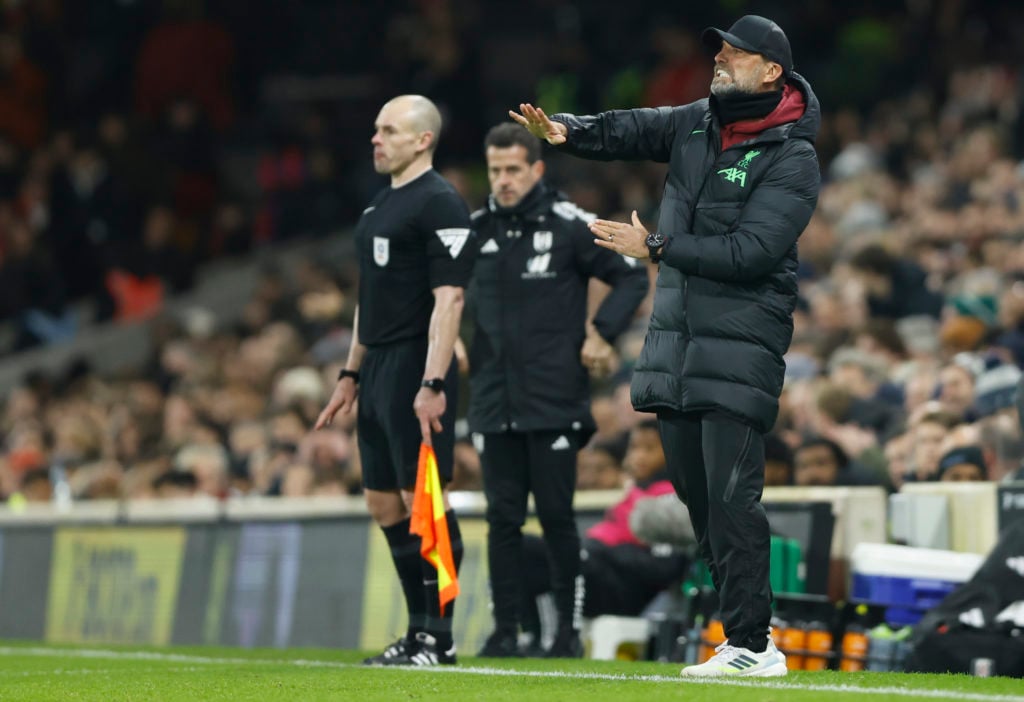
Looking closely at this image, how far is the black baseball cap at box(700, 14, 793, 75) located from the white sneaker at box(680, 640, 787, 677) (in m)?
1.99

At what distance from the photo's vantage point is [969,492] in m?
9.09

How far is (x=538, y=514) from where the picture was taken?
882cm

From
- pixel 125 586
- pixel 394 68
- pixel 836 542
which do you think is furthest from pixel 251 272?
pixel 836 542

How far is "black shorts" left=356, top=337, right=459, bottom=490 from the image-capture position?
7.98m

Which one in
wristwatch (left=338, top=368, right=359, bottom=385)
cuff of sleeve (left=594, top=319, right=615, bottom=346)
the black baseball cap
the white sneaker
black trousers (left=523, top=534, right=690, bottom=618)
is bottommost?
the white sneaker

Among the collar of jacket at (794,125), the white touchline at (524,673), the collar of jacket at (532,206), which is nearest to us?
the white touchline at (524,673)

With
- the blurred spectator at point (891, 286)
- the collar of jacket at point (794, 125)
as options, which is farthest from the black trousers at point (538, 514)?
the blurred spectator at point (891, 286)

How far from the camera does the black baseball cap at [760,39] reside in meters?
6.70

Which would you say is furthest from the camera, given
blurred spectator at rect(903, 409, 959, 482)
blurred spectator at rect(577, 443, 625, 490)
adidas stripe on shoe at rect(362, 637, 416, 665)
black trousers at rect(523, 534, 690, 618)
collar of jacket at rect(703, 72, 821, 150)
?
blurred spectator at rect(577, 443, 625, 490)

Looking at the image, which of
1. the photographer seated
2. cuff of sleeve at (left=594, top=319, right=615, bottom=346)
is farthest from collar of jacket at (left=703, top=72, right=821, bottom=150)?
the photographer seated

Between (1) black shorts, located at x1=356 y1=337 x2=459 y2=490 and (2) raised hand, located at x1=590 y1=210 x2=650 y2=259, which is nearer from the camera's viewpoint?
(2) raised hand, located at x1=590 y1=210 x2=650 y2=259

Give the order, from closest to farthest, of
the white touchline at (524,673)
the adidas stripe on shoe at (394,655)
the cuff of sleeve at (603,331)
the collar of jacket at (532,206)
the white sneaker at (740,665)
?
1. the white touchline at (524,673)
2. the white sneaker at (740,665)
3. the adidas stripe on shoe at (394,655)
4. the cuff of sleeve at (603,331)
5. the collar of jacket at (532,206)

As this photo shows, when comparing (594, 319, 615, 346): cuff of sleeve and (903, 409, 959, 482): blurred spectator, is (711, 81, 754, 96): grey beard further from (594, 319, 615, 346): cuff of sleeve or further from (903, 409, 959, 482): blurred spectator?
(903, 409, 959, 482): blurred spectator

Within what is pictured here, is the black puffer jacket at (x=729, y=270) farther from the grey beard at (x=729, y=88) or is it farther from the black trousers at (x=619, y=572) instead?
the black trousers at (x=619, y=572)
